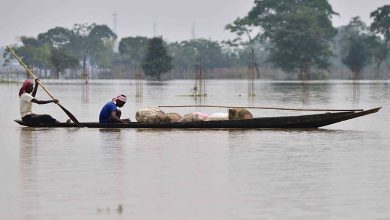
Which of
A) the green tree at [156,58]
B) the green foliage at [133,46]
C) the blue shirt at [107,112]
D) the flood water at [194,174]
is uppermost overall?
the green foliage at [133,46]

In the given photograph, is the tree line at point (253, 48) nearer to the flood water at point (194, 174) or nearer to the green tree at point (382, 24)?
the green tree at point (382, 24)

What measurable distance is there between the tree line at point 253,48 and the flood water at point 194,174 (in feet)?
222

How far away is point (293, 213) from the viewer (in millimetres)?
10328

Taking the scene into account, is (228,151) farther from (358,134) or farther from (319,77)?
(319,77)

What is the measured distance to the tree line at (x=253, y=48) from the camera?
11606 centimetres

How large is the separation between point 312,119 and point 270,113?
34.4 feet

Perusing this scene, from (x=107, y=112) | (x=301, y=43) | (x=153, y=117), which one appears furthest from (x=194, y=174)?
(x=301, y=43)

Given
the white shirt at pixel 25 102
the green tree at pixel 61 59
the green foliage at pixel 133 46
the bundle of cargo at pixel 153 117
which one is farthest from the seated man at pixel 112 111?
the green foliage at pixel 133 46

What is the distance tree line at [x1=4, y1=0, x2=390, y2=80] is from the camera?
381 feet

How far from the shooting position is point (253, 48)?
479 ft

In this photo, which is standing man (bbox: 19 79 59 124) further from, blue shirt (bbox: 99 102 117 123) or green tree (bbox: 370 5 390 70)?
green tree (bbox: 370 5 390 70)

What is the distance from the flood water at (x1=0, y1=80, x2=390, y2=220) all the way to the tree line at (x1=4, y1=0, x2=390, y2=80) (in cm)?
6758

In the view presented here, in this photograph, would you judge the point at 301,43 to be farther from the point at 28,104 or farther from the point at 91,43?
the point at 28,104

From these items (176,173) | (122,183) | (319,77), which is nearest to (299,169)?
(176,173)
